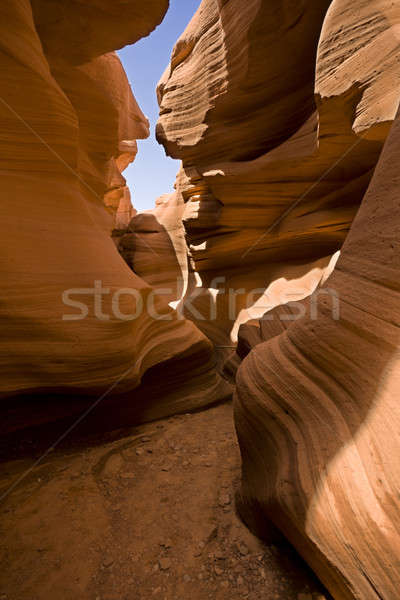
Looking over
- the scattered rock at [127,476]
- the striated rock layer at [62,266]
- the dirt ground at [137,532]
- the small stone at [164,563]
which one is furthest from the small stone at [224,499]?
the striated rock layer at [62,266]

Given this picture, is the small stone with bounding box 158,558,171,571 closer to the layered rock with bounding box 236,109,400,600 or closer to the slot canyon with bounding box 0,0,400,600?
the slot canyon with bounding box 0,0,400,600

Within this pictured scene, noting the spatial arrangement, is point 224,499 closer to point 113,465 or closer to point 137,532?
point 137,532

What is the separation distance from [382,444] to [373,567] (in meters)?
0.45

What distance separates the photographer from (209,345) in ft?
14.7

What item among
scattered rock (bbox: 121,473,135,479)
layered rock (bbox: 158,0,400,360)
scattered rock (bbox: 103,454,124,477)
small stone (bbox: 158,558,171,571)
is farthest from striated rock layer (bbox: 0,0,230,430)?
layered rock (bbox: 158,0,400,360)

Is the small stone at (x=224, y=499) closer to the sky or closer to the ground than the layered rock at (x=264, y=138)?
closer to the ground

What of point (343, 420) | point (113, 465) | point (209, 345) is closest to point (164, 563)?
point (113, 465)

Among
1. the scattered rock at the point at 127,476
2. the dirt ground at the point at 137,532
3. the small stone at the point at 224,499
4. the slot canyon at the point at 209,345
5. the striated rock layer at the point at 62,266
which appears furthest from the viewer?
the scattered rock at the point at 127,476

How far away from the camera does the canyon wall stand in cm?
129

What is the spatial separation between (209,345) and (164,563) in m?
2.86

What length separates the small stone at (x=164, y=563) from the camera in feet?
5.89

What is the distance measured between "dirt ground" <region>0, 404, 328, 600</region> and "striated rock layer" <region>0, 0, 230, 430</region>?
2.28 feet

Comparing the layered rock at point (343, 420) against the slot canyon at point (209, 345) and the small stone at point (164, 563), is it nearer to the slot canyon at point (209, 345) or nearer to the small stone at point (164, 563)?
the slot canyon at point (209, 345)

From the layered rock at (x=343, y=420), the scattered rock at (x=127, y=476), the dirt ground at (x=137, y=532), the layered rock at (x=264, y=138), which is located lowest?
the scattered rock at (x=127, y=476)
